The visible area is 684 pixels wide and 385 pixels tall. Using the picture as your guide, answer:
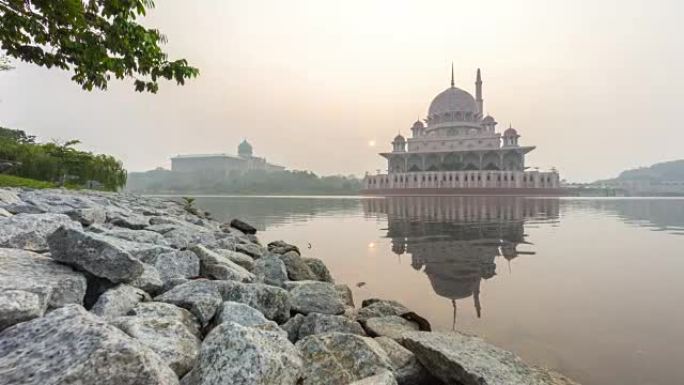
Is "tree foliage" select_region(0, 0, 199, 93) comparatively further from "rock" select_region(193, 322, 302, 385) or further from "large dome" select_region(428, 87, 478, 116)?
"large dome" select_region(428, 87, 478, 116)

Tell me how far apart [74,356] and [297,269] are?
12.8 feet

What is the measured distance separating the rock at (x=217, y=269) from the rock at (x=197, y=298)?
95cm

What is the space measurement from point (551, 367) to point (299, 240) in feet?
28.2

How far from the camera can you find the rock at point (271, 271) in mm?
4816

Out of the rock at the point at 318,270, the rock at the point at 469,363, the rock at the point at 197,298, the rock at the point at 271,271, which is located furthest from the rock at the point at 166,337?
the rock at the point at 318,270

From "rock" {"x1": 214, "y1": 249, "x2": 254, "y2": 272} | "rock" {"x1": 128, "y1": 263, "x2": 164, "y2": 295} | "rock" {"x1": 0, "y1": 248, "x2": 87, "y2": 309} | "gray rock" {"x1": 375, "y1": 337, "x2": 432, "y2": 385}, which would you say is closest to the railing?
"rock" {"x1": 214, "y1": 249, "x2": 254, "y2": 272}

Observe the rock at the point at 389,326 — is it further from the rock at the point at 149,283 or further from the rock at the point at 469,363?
the rock at the point at 149,283

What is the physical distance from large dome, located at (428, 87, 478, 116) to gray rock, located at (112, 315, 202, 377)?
75322 millimetres

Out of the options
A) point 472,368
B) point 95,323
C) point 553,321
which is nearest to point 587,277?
point 553,321

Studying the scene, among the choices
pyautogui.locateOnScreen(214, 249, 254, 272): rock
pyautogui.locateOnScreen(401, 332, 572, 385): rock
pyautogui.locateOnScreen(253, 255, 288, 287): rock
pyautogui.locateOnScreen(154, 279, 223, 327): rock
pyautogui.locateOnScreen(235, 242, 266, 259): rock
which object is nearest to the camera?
pyautogui.locateOnScreen(401, 332, 572, 385): rock

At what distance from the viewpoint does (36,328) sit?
192cm

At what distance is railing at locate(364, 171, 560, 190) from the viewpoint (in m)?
60.2

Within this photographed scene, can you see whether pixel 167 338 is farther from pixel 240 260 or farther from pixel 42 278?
pixel 240 260

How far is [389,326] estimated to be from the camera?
3637mm
